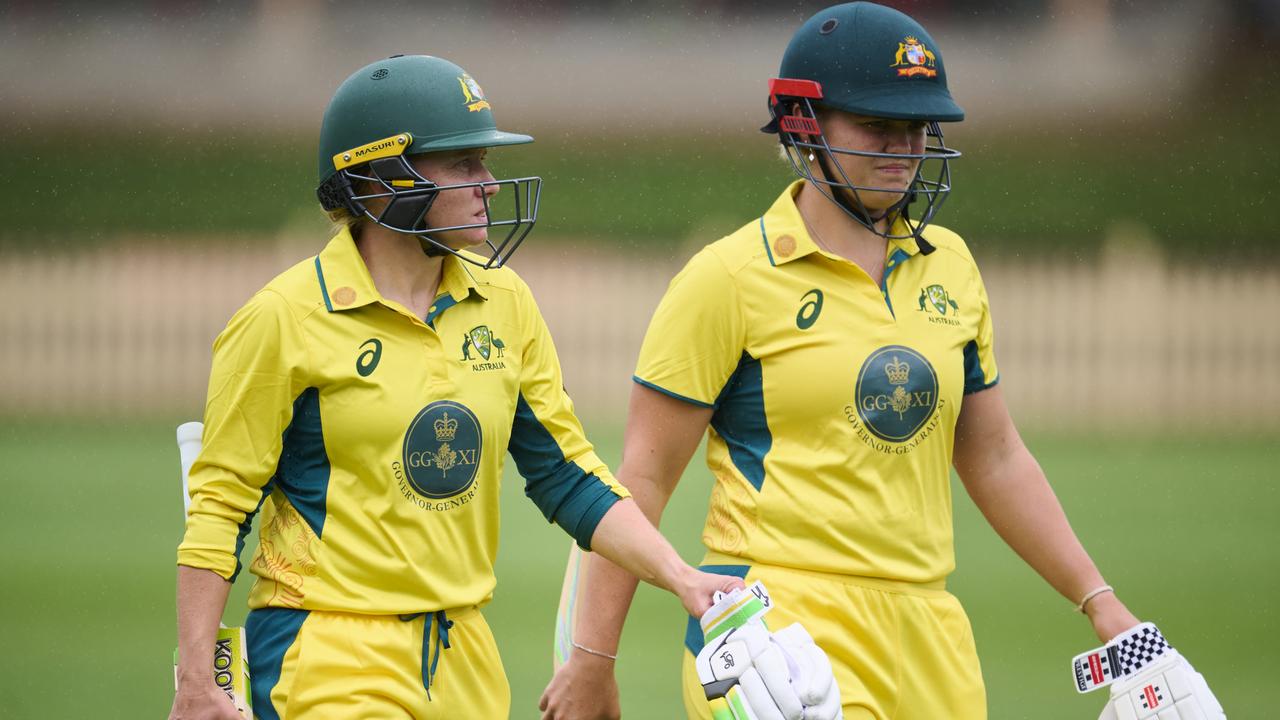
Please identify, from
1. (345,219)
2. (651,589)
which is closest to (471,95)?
(345,219)

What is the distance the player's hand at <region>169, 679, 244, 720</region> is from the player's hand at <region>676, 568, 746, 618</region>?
749 mm

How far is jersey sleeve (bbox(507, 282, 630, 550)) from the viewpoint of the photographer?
9.18 feet

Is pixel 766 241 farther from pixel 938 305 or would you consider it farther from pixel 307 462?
pixel 307 462

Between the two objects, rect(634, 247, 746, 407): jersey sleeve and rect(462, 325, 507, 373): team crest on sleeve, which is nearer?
rect(462, 325, 507, 373): team crest on sleeve

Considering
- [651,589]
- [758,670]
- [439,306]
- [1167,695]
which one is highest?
[439,306]

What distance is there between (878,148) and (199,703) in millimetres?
1559

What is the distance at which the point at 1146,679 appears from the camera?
2906 millimetres

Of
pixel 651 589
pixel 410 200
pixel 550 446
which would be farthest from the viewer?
pixel 651 589

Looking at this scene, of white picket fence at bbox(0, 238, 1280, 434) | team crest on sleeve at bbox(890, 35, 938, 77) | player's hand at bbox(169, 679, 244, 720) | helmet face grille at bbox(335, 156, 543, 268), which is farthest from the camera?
white picket fence at bbox(0, 238, 1280, 434)

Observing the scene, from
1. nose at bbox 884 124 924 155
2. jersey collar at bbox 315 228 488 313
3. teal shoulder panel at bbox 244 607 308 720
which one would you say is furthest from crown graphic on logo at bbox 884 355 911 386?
teal shoulder panel at bbox 244 607 308 720

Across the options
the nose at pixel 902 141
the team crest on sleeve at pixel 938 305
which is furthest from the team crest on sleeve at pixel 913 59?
the team crest on sleeve at pixel 938 305

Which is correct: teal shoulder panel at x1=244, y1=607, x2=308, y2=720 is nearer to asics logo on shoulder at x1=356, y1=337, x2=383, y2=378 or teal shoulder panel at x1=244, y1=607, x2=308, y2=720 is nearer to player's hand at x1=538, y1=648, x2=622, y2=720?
asics logo on shoulder at x1=356, y1=337, x2=383, y2=378

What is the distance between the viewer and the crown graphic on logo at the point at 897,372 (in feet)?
9.37

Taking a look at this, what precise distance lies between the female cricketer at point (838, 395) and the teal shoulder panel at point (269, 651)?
62 centimetres
